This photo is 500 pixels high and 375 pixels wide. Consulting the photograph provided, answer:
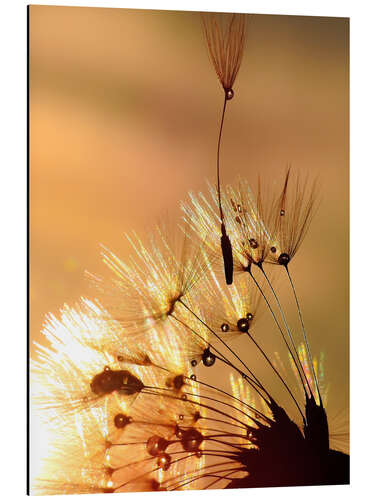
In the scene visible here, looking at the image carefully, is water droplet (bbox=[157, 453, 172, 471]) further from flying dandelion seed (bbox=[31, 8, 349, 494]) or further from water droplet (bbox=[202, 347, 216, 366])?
water droplet (bbox=[202, 347, 216, 366])

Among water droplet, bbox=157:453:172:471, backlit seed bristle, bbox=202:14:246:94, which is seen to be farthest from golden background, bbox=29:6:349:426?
water droplet, bbox=157:453:172:471

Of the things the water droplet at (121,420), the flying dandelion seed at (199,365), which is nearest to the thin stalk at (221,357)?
the flying dandelion seed at (199,365)

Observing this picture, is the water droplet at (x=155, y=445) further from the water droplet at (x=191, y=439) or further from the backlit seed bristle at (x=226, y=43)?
the backlit seed bristle at (x=226, y=43)

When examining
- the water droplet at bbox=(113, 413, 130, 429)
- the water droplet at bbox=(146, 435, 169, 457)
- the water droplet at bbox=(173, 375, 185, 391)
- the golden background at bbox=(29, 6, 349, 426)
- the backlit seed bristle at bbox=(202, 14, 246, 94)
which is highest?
the backlit seed bristle at bbox=(202, 14, 246, 94)

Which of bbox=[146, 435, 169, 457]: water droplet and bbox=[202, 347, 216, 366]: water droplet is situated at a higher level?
bbox=[202, 347, 216, 366]: water droplet

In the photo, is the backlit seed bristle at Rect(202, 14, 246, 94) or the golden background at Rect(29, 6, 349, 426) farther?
the backlit seed bristle at Rect(202, 14, 246, 94)

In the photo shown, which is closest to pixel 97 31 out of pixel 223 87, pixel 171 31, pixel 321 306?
pixel 171 31

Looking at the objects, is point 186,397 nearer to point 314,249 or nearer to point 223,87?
point 314,249

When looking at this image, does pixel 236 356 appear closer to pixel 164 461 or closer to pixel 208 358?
pixel 208 358
